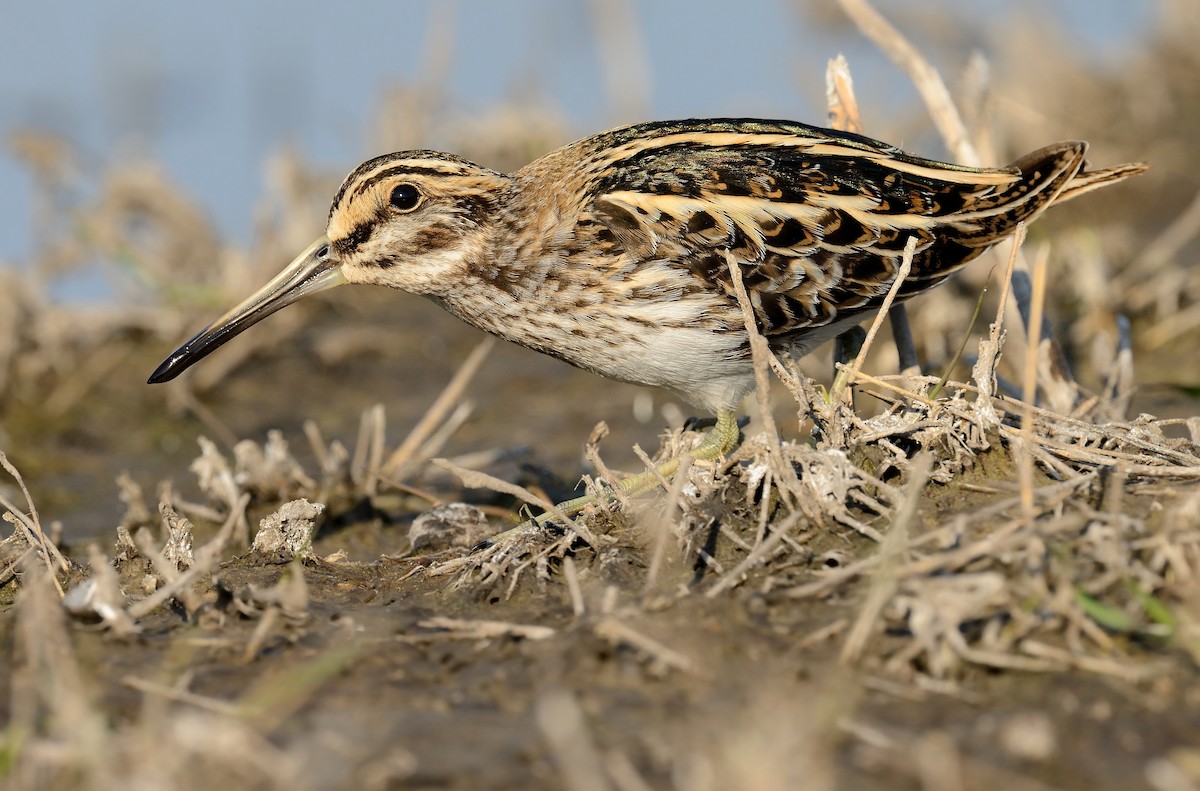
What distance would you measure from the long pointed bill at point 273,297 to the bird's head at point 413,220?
52 mm

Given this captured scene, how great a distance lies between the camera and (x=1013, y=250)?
14.3 ft

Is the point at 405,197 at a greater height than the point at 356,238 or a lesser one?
greater

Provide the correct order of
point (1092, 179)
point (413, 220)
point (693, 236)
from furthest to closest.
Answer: point (413, 220) < point (1092, 179) < point (693, 236)

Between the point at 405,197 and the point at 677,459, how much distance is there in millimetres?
1344

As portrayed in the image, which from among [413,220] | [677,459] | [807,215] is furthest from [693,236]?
[413,220]

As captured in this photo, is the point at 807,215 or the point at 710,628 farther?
the point at 807,215

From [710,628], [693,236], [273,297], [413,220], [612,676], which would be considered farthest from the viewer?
[273,297]

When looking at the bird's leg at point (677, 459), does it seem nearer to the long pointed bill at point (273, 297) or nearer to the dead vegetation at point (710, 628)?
the dead vegetation at point (710, 628)

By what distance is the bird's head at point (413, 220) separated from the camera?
4.97m

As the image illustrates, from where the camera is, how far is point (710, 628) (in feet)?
11.2

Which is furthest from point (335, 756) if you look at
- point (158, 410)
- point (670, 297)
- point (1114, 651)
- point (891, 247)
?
point (158, 410)

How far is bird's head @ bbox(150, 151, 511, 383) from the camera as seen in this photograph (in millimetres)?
4973

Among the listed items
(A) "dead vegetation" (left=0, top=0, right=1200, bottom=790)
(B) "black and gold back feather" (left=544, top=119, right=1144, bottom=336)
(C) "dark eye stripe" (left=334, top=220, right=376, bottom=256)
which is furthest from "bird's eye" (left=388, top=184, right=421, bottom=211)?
(A) "dead vegetation" (left=0, top=0, right=1200, bottom=790)

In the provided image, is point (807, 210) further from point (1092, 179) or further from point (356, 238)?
point (356, 238)
